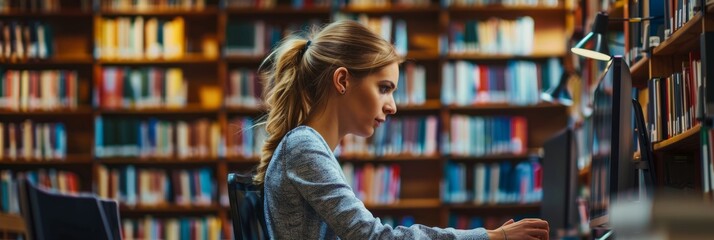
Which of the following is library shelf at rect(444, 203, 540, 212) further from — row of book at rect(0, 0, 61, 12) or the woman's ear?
the woman's ear

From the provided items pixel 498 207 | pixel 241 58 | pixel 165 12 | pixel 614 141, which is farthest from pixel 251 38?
pixel 614 141

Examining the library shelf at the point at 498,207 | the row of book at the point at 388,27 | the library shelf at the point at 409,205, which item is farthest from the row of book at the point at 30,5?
the library shelf at the point at 498,207

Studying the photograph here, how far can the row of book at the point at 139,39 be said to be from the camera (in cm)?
633

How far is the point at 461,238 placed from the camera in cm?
183

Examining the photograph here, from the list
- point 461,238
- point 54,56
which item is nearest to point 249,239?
point 461,238

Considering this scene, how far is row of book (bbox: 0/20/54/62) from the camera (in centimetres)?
635

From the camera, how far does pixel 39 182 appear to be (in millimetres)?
6375

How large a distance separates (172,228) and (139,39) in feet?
3.81

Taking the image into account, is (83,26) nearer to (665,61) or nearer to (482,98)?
(482,98)

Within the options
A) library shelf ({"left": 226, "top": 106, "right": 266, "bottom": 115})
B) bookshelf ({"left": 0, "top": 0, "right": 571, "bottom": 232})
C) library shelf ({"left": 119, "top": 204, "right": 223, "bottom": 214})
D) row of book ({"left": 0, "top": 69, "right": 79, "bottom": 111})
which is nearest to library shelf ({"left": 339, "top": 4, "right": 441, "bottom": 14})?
bookshelf ({"left": 0, "top": 0, "right": 571, "bottom": 232})

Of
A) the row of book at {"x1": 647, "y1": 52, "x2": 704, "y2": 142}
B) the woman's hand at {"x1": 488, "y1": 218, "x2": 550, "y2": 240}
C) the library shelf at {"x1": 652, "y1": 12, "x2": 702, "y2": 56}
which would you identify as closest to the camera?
the woman's hand at {"x1": 488, "y1": 218, "x2": 550, "y2": 240}

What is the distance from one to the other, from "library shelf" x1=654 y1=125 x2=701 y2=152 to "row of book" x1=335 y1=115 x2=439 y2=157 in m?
3.23

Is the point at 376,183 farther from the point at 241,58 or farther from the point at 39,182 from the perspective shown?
the point at 39,182

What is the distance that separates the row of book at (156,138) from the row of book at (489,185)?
142cm
